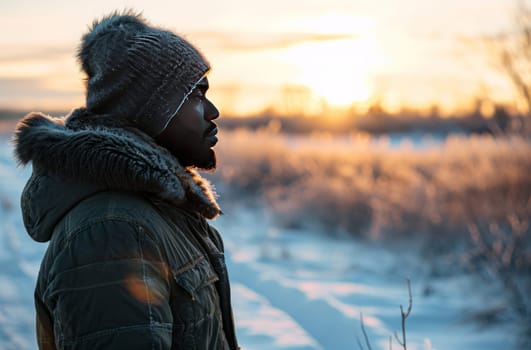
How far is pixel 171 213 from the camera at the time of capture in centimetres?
175

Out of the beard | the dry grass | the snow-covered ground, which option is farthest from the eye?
the dry grass

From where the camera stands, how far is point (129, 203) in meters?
1.57

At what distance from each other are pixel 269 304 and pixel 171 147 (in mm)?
3270

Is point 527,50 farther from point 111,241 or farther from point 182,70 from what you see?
point 111,241

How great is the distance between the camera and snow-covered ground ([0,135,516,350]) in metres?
4.24

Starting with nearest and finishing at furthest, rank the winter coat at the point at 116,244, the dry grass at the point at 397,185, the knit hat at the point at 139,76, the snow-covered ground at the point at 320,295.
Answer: the winter coat at the point at 116,244 → the knit hat at the point at 139,76 → the snow-covered ground at the point at 320,295 → the dry grass at the point at 397,185

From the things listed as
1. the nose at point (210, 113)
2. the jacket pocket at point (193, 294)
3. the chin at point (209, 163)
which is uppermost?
the nose at point (210, 113)

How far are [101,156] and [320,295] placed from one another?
3798mm

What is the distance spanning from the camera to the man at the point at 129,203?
1.43 m

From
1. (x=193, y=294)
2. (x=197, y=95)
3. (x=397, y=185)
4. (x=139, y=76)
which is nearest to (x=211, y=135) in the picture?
(x=197, y=95)

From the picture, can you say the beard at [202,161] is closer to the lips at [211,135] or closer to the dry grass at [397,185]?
the lips at [211,135]

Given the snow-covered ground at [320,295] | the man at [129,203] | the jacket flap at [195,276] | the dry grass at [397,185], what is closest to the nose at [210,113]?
the man at [129,203]

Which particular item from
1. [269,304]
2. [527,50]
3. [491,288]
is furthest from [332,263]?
[527,50]

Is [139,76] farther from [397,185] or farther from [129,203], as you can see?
[397,185]
